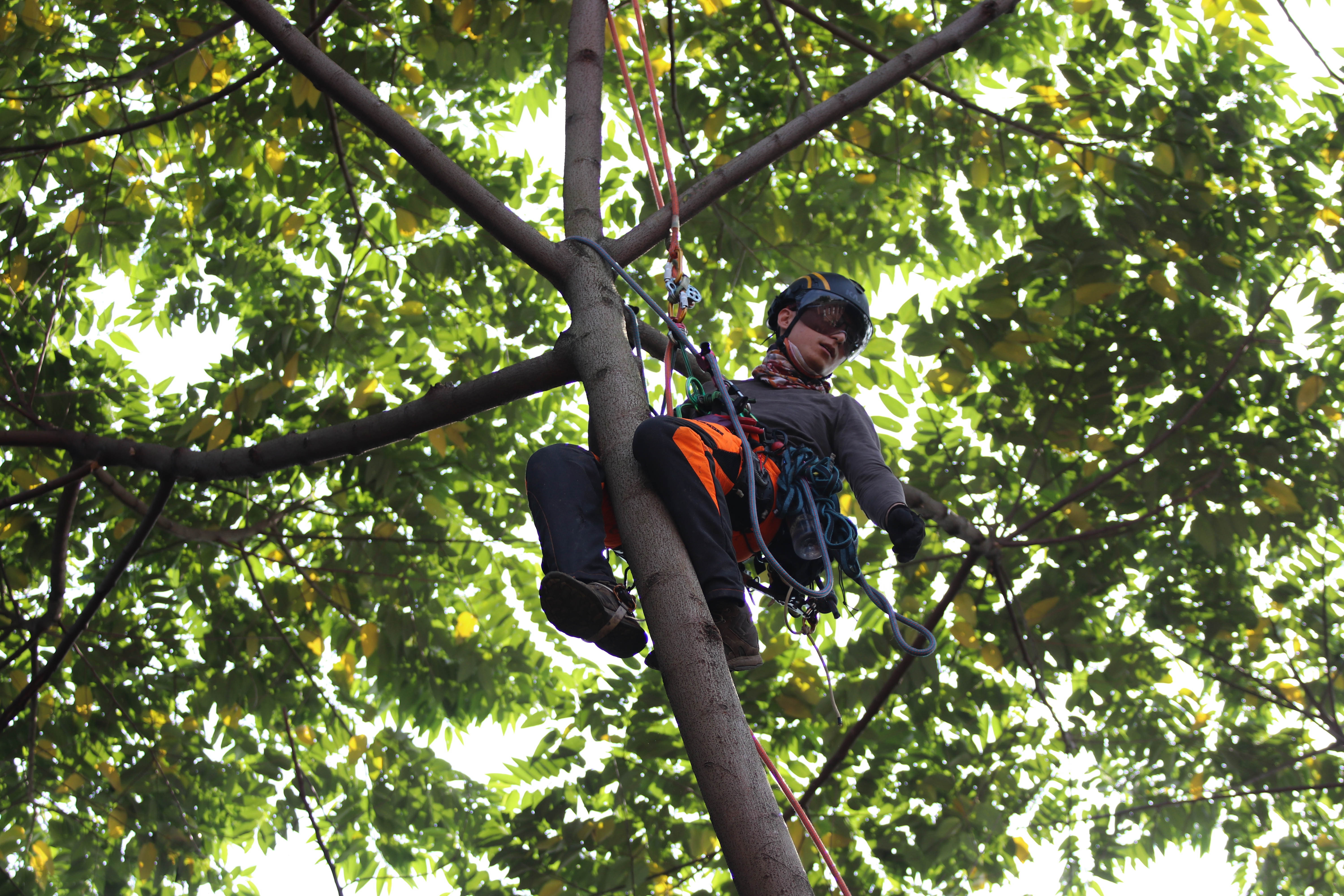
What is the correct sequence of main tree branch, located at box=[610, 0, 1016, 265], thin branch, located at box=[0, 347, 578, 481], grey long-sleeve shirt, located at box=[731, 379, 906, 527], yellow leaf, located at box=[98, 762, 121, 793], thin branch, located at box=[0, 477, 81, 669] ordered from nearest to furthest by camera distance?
grey long-sleeve shirt, located at box=[731, 379, 906, 527] < thin branch, located at box=[0, 347, 578, 481] < main tree branch, located at box=[610, 0, 1016, 265] < thin branch, located at box=[0, 477, 81, 669] < yellow leaf, located at box=[98, 762, 121, 793]

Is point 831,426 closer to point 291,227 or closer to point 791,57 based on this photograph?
point 791,57

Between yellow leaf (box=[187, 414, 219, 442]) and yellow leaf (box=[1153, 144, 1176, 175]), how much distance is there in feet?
14.7

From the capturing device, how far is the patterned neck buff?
114 inches

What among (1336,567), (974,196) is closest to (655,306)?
(974,196)

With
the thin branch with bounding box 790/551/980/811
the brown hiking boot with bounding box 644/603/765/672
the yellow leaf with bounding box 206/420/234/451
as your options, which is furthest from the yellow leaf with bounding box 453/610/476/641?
the brown hiking boot with bounding box 644/603/765/672

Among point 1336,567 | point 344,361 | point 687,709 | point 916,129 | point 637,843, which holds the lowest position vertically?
point 687,709

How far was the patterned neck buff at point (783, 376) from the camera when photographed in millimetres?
2896

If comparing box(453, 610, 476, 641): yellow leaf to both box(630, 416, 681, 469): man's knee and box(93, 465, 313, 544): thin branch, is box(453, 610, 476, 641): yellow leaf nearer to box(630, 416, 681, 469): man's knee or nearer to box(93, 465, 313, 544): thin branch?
box(93, 465, 313, 544): thin branch

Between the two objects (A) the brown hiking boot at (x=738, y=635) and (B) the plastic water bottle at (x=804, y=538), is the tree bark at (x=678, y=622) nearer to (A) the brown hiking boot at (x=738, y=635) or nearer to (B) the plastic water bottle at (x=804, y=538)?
(A) the brown hiking boot at (x=738, y=635)

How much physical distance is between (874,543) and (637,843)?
1.78 m

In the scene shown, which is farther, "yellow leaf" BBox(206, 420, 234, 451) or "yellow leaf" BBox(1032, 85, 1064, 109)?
"yellow leaf" BBox(1032, 85, 1064, 109)

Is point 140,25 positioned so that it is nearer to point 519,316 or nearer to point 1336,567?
point 519,316

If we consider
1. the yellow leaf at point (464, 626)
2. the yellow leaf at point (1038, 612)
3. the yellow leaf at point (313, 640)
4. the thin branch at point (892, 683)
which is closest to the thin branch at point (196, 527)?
the yellow leaf at point (313, 640)

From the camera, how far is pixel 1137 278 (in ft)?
16.9
